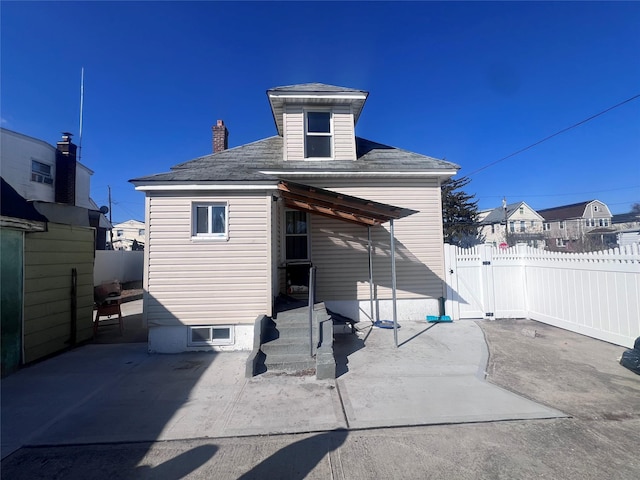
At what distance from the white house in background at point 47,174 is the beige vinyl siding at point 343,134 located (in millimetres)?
14569

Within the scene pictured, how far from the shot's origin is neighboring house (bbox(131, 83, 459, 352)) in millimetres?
5770

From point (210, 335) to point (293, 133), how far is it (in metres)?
5.83

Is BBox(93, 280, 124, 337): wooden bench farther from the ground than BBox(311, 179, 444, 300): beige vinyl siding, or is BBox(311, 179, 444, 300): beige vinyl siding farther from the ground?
BBox(311, 179, 444, 300): beige vinyl siding

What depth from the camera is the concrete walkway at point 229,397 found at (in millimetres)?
3224

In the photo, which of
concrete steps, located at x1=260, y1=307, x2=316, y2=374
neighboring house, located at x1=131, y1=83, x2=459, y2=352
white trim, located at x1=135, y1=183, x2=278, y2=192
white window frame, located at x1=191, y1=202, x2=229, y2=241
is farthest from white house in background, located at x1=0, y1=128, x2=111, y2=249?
concrete steps, located at x1=260, y1=307, x2=316, y2=374

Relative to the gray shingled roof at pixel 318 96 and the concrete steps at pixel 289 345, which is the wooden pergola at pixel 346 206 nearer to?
the concrete steps at pixel 289 345

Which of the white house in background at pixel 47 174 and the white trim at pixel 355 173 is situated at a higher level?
the white house in background at pixel 47 174

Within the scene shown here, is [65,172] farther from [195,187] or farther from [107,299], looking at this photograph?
[195,187]

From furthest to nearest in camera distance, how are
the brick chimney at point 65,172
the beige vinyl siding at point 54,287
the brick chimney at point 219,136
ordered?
the brick chimney at point 65,172
the brick chimney at point 219,136
the beige vinyl siding at point 54,287

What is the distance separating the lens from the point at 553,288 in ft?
22.7

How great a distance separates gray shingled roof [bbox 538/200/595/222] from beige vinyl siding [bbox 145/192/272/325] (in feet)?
183

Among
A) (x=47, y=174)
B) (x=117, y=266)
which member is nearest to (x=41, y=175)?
(x=47, y=174)

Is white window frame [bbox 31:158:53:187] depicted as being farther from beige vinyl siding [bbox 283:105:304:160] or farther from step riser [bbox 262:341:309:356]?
step riser [bbox 262:341:309:356]

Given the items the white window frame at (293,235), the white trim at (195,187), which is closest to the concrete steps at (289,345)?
the white window frame at (293,235)
